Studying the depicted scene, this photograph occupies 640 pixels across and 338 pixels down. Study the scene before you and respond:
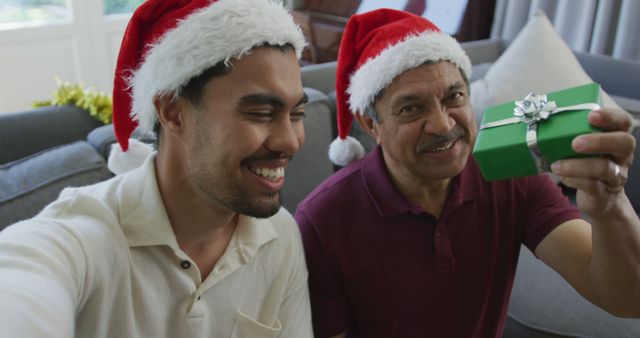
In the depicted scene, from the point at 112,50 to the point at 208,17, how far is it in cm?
369

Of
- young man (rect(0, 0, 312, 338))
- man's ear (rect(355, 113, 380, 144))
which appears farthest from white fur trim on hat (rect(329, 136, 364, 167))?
young man (rect(0, 0, 312, 338))

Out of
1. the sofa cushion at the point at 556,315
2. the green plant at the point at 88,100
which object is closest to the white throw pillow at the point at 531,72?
the sofa cushion at the point at 556,315

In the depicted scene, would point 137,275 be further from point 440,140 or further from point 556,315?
point 556,315

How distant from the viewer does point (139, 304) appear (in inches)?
35.3

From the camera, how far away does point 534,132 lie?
886mm

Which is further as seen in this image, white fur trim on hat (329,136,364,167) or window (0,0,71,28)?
window (0,0,71,28)

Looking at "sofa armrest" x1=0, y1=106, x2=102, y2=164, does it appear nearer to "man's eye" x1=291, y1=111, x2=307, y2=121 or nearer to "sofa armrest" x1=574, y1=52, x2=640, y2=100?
"man's eye" x1=291, y1=111, x2=307, y2=121

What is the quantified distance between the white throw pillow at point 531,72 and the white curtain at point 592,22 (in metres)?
0.66

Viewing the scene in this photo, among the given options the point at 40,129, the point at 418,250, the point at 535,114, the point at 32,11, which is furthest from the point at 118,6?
the point at 535,114

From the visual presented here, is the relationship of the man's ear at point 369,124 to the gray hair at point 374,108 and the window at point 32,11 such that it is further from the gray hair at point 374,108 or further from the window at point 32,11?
the window at point 32,11

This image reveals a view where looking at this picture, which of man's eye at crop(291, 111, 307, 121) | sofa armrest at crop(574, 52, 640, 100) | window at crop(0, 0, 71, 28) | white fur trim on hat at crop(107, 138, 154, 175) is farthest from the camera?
window at crop(0, 0, 71, 28)

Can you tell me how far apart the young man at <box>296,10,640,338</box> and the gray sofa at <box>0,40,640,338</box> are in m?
0.42

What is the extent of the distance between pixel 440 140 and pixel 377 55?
24cm

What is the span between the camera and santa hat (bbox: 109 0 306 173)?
0.90 metres
